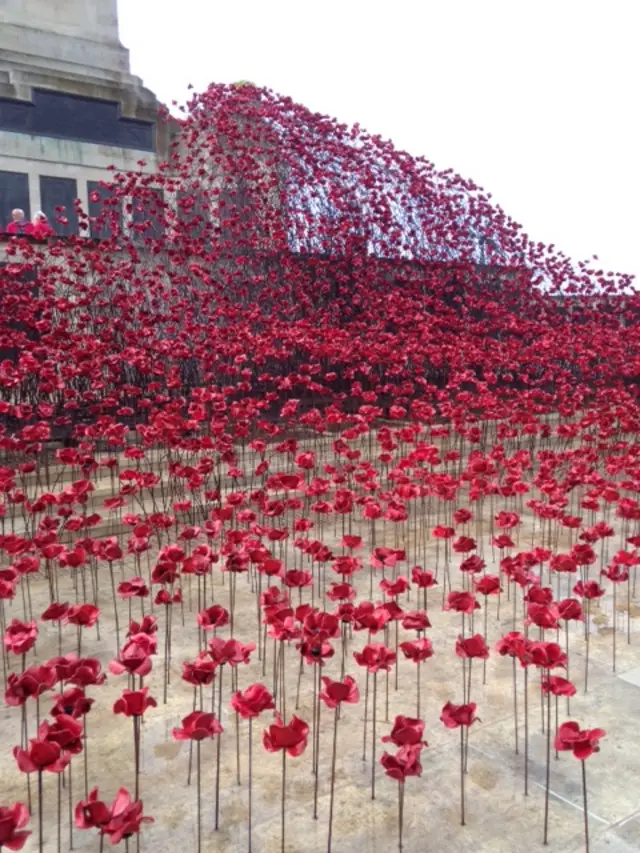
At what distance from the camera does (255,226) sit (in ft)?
56.9

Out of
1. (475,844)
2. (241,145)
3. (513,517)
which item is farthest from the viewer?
(241,145)

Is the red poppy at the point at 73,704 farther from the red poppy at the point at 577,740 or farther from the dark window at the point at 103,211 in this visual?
the dark window at the point at 103,211

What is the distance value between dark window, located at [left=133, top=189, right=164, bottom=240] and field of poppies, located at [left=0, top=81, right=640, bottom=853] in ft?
0.24

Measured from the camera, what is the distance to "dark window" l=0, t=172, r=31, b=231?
650 inches

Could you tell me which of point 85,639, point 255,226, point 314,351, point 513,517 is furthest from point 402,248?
point 85,639

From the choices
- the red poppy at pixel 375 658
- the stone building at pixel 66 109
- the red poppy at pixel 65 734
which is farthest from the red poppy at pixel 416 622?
the stone building at pixel 66 109

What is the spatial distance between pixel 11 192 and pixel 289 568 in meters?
13.5

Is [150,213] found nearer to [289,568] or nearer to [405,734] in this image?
[289,568]

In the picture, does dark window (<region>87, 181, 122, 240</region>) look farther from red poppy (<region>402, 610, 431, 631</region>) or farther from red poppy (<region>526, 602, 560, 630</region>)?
red poppy (<region>526, 602, 560, 630</region>)

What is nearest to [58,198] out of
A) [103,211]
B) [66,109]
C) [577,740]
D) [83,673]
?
[103,211]

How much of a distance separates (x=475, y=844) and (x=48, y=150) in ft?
56.2

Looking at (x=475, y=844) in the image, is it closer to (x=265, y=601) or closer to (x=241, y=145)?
(x=265, y=601)

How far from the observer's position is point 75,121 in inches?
679

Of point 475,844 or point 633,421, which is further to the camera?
point 633,421
